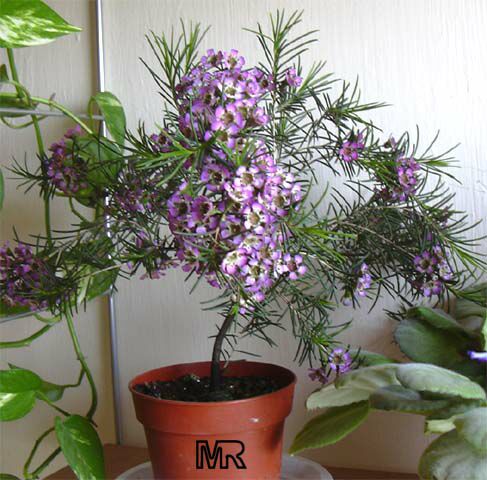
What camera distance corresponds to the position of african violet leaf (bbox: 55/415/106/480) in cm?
77

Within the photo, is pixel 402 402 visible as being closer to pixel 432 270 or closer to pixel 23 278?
pixel 432 270

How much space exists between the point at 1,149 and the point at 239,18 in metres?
0.47

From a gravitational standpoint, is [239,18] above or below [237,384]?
above

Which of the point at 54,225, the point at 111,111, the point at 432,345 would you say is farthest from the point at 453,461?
the point at 54,225

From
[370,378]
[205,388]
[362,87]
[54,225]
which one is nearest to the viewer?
[370,378]

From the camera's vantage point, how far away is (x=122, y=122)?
0.91 meters

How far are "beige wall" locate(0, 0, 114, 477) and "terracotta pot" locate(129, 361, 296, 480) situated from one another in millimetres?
356

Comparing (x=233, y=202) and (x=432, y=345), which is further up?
(x=233, y=202)

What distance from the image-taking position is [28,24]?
0.76 metres

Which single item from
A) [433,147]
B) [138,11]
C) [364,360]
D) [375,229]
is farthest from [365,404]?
[138,11]

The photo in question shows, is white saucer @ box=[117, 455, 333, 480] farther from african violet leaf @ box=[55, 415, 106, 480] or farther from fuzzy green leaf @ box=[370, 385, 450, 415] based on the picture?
fuzzy green leaf @ box=[370, 385, 450, 415]

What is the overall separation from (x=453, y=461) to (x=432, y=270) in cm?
21

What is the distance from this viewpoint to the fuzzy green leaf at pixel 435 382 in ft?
1.81

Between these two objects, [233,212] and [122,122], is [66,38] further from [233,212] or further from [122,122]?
[233,212]
